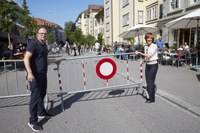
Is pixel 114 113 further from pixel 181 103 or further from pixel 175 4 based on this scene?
pixel 175 4

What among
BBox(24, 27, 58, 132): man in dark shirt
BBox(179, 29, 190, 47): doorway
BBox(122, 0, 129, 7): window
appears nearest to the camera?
BBox(24, 27, 58, 132): man in dark shirt

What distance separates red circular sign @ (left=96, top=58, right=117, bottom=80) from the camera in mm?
6363

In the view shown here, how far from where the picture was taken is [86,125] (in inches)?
176

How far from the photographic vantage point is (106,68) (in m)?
6.41

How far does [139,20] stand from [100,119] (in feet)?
103

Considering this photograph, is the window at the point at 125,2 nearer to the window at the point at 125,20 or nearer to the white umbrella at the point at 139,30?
the window at the point at 125,20

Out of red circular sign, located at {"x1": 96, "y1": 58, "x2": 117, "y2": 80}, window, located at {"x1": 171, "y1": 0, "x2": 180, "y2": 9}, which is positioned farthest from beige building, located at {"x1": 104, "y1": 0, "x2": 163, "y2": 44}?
red circular sign, located at {"x1": 96, "y1": 58, "x2": 117, "y2": 80}

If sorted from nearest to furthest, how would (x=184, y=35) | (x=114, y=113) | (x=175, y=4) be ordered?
(x=114, y=113)
(x=184, y=35)
(x=175, y=4)

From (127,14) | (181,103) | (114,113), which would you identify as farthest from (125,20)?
(114,113)

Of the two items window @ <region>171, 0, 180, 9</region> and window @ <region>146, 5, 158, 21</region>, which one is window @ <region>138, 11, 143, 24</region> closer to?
window @ <region>146, 5, 158, 21</region>

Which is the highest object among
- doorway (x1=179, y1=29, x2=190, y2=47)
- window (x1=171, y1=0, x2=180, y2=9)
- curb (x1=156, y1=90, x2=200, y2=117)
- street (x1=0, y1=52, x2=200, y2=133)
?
window (x1=171, y1=0, x2=180, y2=9)

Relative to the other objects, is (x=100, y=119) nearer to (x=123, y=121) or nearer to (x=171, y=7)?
(x=123, y=121)

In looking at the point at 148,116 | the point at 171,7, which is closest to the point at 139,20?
the point at 171,7

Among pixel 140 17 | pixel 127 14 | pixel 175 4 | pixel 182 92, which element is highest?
pixel 127 14
